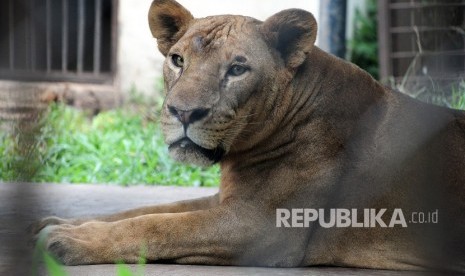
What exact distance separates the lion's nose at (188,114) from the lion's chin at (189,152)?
7 centimetres

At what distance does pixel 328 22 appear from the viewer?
22.6ft

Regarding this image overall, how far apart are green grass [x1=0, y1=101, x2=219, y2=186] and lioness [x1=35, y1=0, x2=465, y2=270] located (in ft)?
6.98

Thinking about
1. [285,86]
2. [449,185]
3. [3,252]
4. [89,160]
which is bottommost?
[89,160]

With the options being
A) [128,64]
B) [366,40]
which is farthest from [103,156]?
[366,40]

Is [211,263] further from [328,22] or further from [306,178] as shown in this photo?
[328,22]

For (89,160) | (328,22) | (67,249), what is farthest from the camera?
(328,22)

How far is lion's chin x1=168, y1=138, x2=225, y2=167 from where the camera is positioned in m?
3.10

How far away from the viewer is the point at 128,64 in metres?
8.84

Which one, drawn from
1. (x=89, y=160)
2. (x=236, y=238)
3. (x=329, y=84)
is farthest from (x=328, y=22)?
(x=236, y=238)

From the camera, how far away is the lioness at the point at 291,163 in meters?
3.14

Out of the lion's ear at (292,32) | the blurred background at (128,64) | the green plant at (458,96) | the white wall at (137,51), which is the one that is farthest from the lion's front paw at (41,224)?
the white wall at (137,51)

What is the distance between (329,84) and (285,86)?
0.56 ft

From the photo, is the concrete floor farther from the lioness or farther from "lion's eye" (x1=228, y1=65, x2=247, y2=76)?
"lion's eye" (x1=228, y1=65, x2=247, y2=76)

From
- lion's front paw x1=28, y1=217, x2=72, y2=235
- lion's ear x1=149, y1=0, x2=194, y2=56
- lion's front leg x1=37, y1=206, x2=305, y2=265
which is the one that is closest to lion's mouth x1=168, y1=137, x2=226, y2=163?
lion's front leg x1=37, y1=206, x2=305, y2=265
